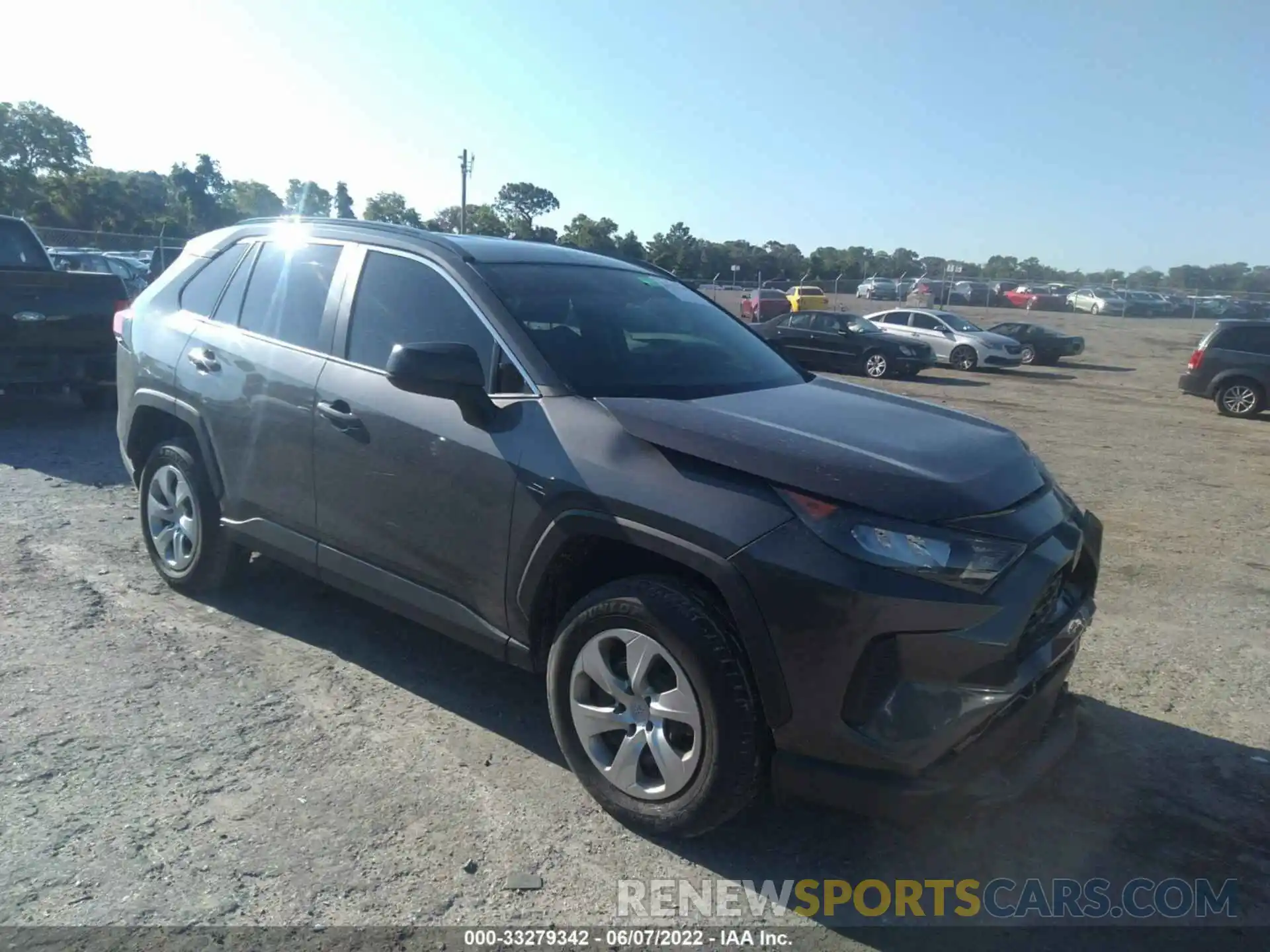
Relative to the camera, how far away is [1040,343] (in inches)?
1092

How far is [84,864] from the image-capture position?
9.63ft

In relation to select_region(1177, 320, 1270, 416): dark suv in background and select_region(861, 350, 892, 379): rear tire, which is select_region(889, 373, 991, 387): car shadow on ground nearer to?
select_region(861, 350, 892, 379): rear tire

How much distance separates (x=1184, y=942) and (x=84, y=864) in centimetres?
317

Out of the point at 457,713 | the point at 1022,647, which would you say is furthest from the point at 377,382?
the point at 1022,647

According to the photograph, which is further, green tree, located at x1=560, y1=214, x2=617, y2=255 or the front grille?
green tree, located at x1=560, y1=214, x2=617, y2=255

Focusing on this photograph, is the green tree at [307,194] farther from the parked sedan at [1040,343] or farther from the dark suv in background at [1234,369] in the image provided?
the dark suv in background at [1234,369]

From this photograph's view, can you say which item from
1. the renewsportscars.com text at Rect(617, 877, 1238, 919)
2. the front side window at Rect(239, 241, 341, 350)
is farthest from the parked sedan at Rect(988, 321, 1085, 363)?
the renewsportscars.com text at Rect(617, 877, 1238, 919)

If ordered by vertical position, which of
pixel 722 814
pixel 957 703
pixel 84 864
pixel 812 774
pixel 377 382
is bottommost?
pixel 84 864

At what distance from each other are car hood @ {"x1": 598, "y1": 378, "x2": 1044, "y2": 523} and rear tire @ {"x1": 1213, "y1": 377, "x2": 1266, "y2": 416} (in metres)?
15.5

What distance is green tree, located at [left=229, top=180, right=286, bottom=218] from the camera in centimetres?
5611

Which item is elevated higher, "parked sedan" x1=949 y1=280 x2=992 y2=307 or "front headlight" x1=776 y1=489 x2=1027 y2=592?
"parked sedan" x1=949 y1=280 x2=992 y2=307

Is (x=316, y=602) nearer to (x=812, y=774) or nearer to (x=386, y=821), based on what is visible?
(x=386, y=821)

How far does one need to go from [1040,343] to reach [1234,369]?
11213mm

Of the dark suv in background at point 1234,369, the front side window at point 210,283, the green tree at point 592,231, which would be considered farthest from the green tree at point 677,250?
the front side window at point 210,283
